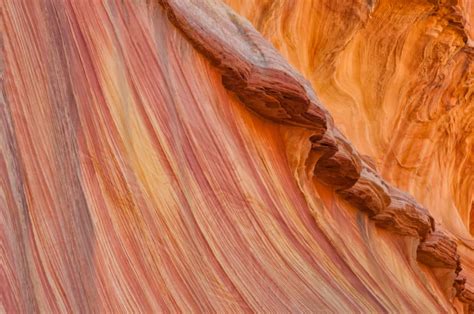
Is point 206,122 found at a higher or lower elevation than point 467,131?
higher

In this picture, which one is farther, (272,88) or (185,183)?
(272,88)

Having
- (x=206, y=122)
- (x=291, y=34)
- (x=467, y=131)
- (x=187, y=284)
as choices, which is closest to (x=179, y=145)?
(x=206, y=122)

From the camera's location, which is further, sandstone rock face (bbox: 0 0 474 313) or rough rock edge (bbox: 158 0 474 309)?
rough rock edge (bbox: 158 0 474 309)

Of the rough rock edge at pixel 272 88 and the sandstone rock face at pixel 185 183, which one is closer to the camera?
the sandstone rock face at pixel 185 183

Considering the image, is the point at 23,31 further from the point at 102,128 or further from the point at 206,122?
the point at 206,122
